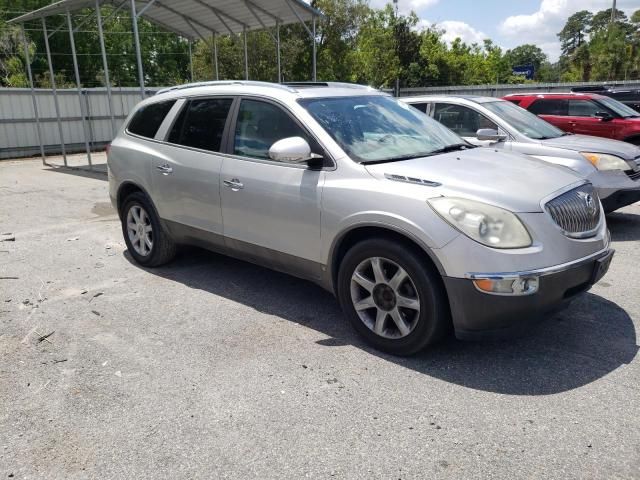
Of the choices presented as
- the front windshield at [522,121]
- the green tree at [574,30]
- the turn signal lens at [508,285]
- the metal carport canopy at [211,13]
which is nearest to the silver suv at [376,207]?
the turn signal lens at [508,285]

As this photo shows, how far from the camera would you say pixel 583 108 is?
10.3 meters

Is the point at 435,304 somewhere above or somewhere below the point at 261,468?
above

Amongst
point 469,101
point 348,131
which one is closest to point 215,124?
point 348,131

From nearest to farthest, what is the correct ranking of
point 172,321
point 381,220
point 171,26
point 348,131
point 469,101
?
1. point 381,220
2. point 348,131
3. point 172,321
4. point 469,101
5. point 171,26

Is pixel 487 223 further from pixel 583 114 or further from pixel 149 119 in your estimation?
pixel 583 114

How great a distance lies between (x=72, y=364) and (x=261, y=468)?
1.77 m

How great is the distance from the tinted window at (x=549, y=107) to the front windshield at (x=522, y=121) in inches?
109

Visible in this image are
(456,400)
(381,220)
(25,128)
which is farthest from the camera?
(25,128)

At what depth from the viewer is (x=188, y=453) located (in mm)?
2703

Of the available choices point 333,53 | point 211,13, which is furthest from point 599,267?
point 333,53

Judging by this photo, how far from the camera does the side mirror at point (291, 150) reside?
3746 mm

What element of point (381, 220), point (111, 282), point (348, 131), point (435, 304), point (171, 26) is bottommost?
point (111, 282)

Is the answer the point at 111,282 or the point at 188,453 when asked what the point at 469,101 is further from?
the point at 188,453

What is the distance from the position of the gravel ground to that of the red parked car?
5952 millimetres
